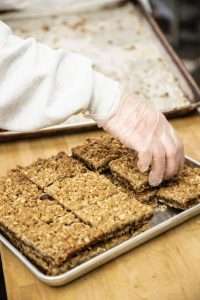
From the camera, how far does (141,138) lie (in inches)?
66.6

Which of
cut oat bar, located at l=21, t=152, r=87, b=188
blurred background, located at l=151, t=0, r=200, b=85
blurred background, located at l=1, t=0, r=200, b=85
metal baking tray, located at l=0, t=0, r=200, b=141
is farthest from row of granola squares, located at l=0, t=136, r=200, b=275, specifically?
blurred background, located at l=151, t=0, r=200, b=85

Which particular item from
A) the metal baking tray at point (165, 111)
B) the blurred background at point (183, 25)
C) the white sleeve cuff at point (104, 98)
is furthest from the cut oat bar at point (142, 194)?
the blurred background at point (183, 25)

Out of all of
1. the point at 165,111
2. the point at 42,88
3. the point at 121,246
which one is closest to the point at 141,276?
the point at 121,246

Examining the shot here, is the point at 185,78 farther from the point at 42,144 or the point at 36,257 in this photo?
the point at 36,257

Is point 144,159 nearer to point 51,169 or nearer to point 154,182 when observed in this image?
point 154,182

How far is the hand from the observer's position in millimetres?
1675

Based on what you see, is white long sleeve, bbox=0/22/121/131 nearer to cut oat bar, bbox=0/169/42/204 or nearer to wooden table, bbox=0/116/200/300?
cut oat bar, bbox=0/169/42/204

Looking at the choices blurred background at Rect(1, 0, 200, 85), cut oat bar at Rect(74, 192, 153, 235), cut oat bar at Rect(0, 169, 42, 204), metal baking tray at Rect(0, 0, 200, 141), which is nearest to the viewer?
cut oat bar at Rect(74, 192, 153, 235)

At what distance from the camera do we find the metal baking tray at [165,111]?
2121 millimetres

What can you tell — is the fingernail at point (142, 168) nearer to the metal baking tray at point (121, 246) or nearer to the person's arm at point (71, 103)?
the person's arm at point (71, 103)

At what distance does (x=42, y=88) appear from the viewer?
1678 millimetres

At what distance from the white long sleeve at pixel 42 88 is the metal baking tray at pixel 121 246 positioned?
0.35 metres

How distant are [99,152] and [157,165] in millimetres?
255

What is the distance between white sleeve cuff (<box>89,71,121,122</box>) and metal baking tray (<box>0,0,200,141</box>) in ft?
1.48
